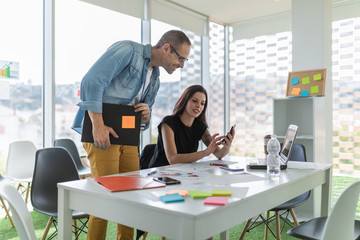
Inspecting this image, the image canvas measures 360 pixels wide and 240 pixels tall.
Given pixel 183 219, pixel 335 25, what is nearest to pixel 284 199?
pixel 183 219

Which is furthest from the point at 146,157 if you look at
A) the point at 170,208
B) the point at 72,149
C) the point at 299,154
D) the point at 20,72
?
the point at 20,72

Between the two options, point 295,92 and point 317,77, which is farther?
point 295,92

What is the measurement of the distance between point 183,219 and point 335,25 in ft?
15.3

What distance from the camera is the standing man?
5.78 ft

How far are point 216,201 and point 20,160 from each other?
9.82 feet

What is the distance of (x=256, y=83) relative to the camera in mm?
5656

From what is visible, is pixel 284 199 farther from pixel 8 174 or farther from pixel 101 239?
pixel 8 174

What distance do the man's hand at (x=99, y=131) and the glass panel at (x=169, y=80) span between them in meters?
2.87

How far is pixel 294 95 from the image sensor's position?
3.71 m

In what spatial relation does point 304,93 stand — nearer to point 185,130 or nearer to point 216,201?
point 185,130

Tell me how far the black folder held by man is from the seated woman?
476 millimetres

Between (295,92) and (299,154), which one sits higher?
(295,92)

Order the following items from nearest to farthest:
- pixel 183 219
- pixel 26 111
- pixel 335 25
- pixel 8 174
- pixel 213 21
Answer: pixel 183 219
pixel 8 174
pixel 26 111
pixel 335 25
pixel 213 21

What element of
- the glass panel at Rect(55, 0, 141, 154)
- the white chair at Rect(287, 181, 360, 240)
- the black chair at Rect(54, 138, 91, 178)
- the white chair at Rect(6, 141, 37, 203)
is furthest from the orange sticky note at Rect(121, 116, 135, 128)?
the glass panel at Rect(55, 0, 141, 154)
